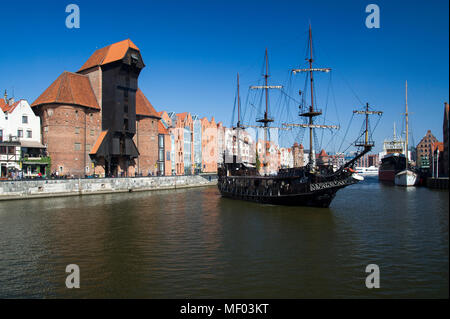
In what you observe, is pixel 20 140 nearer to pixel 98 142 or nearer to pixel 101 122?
pixel 98 142

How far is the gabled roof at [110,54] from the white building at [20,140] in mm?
17712

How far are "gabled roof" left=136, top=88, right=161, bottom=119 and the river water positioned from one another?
5048cm

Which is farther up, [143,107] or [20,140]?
[143,107]

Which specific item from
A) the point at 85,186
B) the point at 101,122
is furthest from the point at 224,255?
the point at 101,122

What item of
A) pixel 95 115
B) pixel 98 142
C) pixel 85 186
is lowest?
pixel 85 186

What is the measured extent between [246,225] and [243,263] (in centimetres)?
1159

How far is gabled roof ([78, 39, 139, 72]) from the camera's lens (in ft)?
232

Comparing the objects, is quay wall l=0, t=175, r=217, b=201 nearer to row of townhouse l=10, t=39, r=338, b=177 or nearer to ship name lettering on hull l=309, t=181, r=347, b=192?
row of townhouse l=10, t=39, r=338, b=177

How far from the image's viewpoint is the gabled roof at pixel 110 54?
70.6 m

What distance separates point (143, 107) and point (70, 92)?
61.6 feet

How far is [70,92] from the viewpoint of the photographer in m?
67.3

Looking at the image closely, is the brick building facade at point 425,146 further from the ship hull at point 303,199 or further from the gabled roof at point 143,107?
the ship hull at point 303,199

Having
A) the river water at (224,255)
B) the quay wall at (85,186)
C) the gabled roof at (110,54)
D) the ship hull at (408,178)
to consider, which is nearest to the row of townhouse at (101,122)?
the gabled roof at (110,54)
